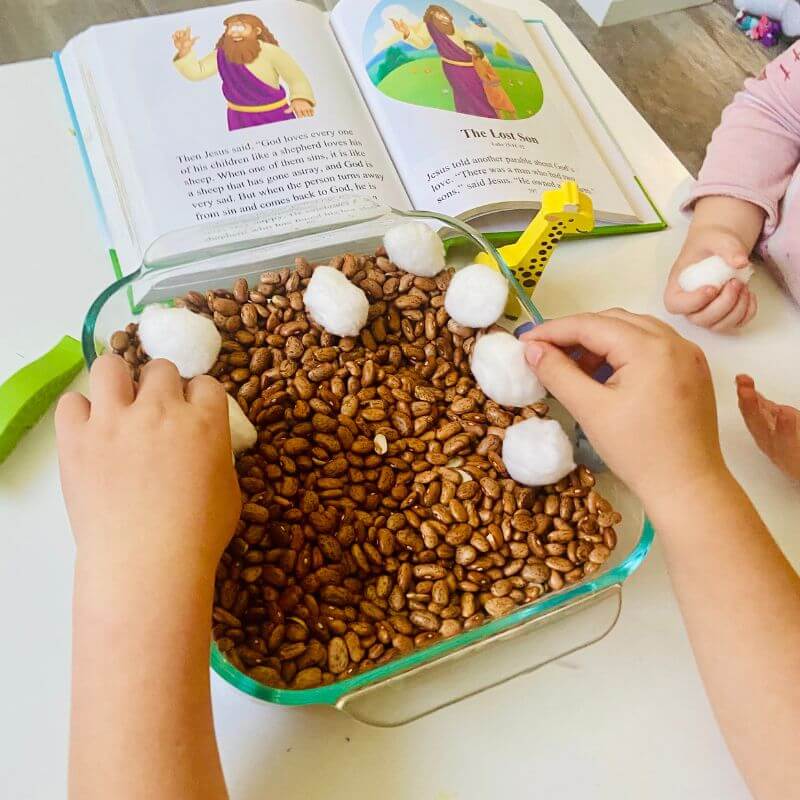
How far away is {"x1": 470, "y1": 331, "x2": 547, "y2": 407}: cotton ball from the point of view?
584 mm

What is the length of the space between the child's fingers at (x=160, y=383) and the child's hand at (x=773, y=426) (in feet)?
1.63

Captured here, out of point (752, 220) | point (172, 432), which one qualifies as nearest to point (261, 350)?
point (172, 432)

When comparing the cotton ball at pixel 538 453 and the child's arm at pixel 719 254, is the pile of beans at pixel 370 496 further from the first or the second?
the child's arm at pixel 719 254

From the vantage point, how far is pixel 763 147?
2.82 ft

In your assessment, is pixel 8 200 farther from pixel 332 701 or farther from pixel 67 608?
pixel 332 701

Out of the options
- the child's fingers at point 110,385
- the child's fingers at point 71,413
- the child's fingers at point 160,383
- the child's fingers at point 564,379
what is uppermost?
the child's fingers at point 564,379

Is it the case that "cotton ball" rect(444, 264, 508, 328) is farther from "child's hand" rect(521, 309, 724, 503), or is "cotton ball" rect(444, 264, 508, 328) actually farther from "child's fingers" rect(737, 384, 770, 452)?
"child's fingers" rect(737, 384, 770, 452)

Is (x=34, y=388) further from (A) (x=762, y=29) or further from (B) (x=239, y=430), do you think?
(A) (x=762, y=29)

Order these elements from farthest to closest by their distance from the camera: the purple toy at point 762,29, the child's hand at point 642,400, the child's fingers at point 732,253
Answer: the purple toy at point 762,29
the child's fingers at point 732,253
the child's hand at point 642,400

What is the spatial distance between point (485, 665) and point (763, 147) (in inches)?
27.3

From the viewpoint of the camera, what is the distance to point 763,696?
0.48m

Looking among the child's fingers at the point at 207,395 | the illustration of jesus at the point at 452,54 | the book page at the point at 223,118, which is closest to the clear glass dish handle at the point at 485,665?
the child's fingers at the point at 207,395

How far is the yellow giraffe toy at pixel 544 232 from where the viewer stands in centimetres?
65

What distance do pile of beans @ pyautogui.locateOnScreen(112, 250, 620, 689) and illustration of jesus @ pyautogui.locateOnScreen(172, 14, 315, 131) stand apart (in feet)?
0.80
